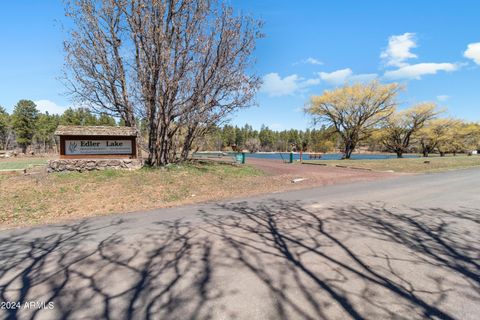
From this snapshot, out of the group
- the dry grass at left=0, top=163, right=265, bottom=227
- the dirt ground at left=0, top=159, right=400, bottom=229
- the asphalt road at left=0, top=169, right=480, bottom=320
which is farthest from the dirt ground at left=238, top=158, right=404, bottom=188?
the asphalt road at left=0, top=169, right=480, bottom=320

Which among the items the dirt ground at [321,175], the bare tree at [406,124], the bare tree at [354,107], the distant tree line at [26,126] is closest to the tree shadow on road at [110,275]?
the dirt ground at [321,175]

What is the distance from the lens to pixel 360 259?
11.5 feet

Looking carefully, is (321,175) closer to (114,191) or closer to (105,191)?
(114,191)

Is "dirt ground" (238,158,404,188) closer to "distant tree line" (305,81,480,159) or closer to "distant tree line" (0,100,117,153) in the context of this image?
"distant tree line" (305,81,480,159)

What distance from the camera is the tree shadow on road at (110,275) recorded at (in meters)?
2.45

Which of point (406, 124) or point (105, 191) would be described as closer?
point (105, 191)

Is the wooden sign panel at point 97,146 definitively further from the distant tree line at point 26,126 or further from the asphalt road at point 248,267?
the distant tree line at point 26,126

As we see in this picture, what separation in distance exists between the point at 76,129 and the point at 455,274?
49.0ft

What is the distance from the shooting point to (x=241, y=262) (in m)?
3.43

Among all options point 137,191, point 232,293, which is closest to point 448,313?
point 232,293

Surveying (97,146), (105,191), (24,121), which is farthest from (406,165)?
(24,121)

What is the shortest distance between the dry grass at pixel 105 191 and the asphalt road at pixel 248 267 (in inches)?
62.2

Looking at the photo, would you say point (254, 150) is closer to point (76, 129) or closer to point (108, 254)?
point (76, 129)

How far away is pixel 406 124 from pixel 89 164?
46631 millimetres
